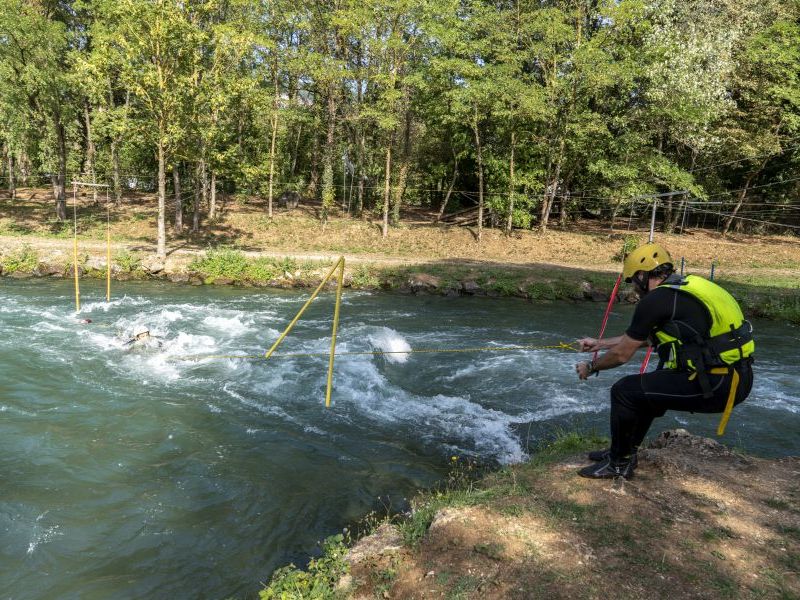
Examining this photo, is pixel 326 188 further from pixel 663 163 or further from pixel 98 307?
pixel 663 163

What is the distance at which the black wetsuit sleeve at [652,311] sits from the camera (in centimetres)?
456

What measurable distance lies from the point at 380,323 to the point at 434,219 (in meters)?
21.3

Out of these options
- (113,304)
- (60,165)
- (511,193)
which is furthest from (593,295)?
(60,165)

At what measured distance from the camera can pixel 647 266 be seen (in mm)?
4922

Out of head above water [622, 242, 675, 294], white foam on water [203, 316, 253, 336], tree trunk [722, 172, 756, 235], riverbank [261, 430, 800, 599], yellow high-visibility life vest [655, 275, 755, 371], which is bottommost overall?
white foam on water [203, 316, 253, 336]

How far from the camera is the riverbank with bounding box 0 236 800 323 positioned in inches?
869

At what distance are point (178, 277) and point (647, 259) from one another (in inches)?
829

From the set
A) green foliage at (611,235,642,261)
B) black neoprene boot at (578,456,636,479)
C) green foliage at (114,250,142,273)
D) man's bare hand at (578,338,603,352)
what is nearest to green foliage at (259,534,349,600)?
black neoprene boot at (578,456,636,479)

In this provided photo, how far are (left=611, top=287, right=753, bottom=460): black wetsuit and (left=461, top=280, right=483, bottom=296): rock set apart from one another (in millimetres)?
17298

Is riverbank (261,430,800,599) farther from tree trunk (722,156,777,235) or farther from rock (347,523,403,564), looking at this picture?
tree trunk (722,156,777,235)

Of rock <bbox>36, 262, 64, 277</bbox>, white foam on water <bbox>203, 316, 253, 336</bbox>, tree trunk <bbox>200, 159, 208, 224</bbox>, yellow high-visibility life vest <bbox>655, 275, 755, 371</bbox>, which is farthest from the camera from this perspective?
tree trunk <bbox>200, 159, 208, 224</bbox>

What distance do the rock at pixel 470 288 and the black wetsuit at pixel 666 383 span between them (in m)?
17.3

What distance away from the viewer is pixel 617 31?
1105 inches

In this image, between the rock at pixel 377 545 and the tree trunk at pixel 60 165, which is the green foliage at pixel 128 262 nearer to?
the tree trunk at pixel 60 165
